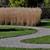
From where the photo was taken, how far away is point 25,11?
677 inches

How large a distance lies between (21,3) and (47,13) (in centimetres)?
278

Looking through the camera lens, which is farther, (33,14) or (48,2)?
(48,2)

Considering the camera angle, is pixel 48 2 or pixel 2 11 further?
pixel 48 2

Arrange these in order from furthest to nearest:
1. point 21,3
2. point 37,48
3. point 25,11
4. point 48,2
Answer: point 48,2 → point 21,3 → point 25,11 → point 37,48

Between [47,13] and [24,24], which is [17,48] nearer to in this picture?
[24,24]

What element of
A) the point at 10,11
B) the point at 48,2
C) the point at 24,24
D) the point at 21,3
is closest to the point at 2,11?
the point at 10,11

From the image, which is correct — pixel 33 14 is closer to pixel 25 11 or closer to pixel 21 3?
pixel 25 11

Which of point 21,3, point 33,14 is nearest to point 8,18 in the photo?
point 33,14

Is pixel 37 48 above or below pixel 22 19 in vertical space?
above

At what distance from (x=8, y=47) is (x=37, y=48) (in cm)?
96

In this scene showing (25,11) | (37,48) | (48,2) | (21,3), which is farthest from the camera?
(48,2)

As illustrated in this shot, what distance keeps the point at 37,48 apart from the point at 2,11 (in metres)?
9.79

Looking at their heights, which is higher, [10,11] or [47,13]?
[10,11]

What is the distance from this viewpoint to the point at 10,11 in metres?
17.4
